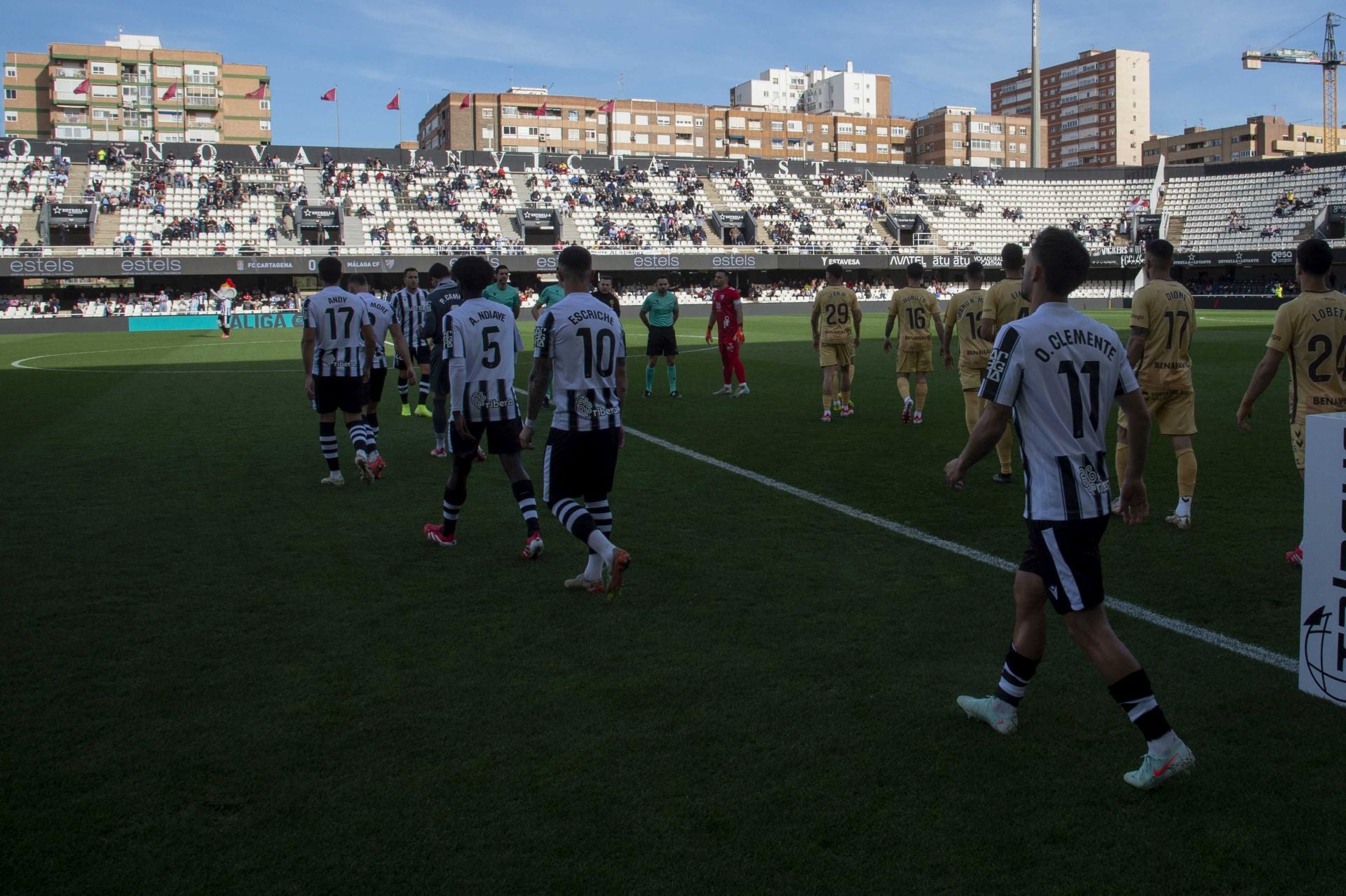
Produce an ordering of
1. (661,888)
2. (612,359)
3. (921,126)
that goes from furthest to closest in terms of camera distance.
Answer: (921,126) < (612,359) < (661,888)

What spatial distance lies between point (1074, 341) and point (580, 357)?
292cm

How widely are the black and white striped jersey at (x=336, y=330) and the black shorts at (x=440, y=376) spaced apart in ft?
3.14

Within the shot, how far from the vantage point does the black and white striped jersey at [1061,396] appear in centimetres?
357

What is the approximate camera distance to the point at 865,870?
3.04 meters

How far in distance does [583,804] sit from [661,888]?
56 cm

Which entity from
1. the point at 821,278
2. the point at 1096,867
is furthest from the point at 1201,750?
the point at 821,278

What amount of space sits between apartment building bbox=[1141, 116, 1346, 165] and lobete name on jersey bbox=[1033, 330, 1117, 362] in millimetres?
136960

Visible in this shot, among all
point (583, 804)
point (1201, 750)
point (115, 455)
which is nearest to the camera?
point (583, 804)

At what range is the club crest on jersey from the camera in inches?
140

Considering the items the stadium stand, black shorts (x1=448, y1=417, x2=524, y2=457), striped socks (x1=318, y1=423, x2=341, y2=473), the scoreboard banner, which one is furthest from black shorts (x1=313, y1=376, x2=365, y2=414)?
the stadium stand

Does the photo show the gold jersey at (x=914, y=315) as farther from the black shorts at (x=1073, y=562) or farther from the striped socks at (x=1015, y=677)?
the black shorts at (x=1073, y=562)

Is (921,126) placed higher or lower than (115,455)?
higher

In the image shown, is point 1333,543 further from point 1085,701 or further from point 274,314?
point 274,314

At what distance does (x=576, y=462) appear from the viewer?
19.0ft
